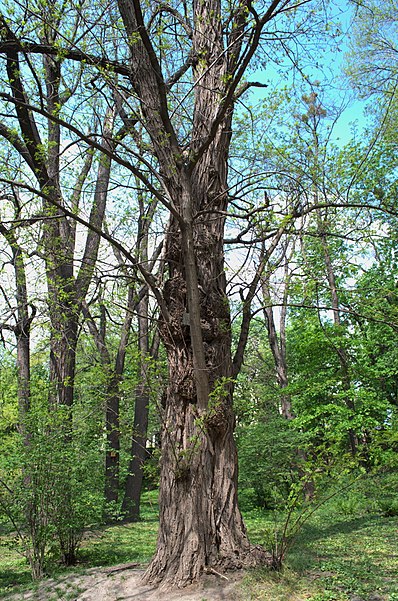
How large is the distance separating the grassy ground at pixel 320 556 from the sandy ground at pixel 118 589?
0.21 meters

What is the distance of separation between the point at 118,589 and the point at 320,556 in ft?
7.20

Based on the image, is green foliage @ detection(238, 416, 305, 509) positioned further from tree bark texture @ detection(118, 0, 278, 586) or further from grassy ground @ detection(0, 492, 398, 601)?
tree bark texture @ detection(118, 0, 278, 586)

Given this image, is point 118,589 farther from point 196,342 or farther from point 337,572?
point 196,342

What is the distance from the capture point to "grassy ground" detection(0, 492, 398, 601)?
4.09 meters

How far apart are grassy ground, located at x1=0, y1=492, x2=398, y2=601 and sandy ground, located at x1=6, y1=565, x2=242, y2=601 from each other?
0.68 ft

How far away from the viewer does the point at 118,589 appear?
4828 millimetres

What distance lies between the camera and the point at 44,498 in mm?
6434

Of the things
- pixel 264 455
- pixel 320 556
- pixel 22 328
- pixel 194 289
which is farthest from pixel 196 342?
pixel 264 455

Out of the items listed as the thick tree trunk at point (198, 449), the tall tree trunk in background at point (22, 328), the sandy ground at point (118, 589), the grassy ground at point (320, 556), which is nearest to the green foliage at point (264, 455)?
the grassy ground at point (320, 556)

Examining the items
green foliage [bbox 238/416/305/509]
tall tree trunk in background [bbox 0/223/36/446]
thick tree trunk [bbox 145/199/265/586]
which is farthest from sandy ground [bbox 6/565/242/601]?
green foliage [bbox 238/416/305/509]

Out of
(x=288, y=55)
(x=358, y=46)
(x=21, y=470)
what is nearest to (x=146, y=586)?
(x=21, y=470)

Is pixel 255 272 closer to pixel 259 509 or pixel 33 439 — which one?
pixel 33 439

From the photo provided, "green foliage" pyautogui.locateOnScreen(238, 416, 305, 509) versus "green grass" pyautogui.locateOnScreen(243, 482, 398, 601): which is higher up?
"green foliage" pyautogui.locateOnScreen(238, 416, 305, 509)

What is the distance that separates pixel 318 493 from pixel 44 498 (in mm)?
3605
